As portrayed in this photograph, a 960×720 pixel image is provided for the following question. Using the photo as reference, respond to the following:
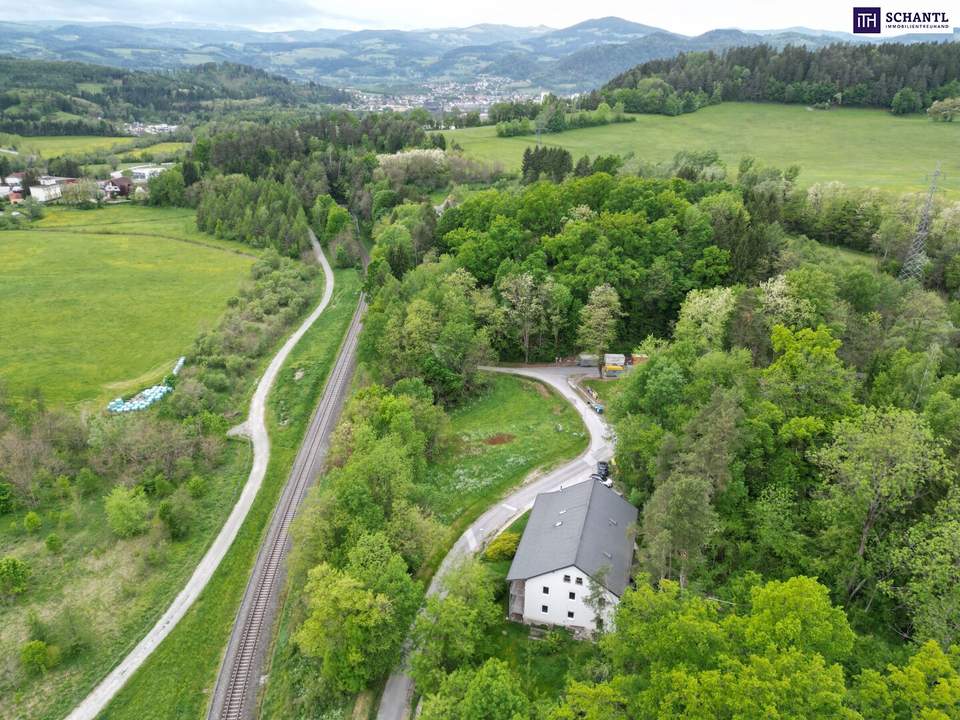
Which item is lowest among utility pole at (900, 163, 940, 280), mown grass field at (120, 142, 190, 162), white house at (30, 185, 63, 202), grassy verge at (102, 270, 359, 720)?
grassy verge at (102, 270, 359, 720)

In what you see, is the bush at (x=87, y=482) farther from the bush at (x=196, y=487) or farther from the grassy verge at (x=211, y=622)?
the grassy verge at (x=211, y=622)

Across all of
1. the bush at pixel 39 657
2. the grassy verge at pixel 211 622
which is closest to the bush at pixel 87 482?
the grassy verge at pixel 211 622

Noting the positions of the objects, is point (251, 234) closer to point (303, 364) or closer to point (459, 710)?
point (303, 364)

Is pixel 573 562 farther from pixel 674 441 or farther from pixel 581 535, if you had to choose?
pixel 674 441

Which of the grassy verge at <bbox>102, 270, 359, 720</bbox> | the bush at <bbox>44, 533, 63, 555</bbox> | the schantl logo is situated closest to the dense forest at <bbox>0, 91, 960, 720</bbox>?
the bush at <bbox>44, 533, 63, 555</bbox>

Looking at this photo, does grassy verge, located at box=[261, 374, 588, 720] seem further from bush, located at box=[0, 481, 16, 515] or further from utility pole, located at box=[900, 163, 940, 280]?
utility pole, located at box=[900, 163, 940, 280]

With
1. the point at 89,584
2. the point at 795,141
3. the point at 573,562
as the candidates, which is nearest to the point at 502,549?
the point at 573,562
